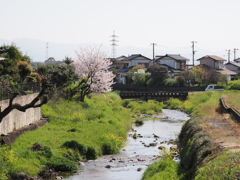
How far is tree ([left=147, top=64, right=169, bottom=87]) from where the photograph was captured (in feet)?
232

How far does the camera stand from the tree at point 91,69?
44875mm

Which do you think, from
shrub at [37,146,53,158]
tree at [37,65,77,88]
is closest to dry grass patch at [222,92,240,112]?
tree at [37,65,77,88]

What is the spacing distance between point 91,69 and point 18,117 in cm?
1946

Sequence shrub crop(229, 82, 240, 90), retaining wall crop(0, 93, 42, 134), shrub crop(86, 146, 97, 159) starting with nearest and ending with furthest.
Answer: retaining wall crop(0, 93, 42, 134) < shrub crop(86, 146, 97, 159) < shrub crop(229, 82, 240, 90)

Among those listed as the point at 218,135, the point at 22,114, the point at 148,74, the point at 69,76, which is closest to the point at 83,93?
the point at 69,76

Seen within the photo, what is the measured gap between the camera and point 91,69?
147 ft

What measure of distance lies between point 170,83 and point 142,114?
67.3 ft

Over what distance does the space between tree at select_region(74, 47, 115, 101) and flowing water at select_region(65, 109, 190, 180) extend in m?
8.88

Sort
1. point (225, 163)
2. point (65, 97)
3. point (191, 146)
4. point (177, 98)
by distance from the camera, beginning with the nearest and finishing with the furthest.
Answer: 1. point (225, 163)
2. point (191, 146)
3. point (65, 97)
4. point (177, 98)

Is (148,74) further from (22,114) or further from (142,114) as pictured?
(22,114)

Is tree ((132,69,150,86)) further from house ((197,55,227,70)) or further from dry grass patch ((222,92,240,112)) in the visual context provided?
dry grass patch ((222,92,240,112))

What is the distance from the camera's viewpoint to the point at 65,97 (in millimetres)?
39656

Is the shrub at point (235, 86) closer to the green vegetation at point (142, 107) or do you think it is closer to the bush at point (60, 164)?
the green vegetation at point (142, 107)

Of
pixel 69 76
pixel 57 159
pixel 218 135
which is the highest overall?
pixel 69 76
